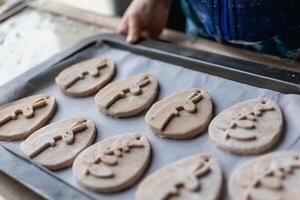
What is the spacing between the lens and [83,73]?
923 mm

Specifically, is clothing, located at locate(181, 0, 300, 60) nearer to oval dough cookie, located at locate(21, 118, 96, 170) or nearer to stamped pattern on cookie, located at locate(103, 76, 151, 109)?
stamped pattern on cookie, located at locate(103, 76, 151, 109)

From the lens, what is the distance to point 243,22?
849 millimetres

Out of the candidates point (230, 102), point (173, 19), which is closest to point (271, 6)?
point (230, 102)

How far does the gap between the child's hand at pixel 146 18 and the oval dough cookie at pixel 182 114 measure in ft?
0.99

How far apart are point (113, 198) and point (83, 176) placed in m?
0.07

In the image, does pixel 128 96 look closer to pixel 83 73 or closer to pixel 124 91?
pixel 124 91

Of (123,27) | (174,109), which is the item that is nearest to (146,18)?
(123,27)

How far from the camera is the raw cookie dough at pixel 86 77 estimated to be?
879 millimetres

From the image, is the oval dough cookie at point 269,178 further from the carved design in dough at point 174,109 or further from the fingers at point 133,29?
the fingers at point 133,29

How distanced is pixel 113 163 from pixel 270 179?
0.83 feet

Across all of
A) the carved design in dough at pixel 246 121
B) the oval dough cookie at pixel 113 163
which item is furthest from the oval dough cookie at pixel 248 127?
the oval dough cookie at pixel 113 163

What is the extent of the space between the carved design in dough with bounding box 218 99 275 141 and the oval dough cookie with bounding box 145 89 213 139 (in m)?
0.05

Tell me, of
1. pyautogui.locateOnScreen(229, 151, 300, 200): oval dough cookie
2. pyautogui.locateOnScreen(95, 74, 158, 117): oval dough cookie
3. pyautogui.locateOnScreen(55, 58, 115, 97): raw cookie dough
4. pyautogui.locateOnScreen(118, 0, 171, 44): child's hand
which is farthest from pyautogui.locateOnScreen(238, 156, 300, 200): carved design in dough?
pyautogui.locateOnScreen(118, 0, 171, 44): child's hand

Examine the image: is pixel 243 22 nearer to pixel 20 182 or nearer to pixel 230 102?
pixel 230 102
